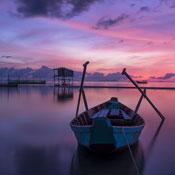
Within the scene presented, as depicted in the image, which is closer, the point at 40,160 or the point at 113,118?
the point at 40,160

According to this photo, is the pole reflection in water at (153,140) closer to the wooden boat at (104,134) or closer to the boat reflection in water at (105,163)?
the boat reflection in water at (105,163)

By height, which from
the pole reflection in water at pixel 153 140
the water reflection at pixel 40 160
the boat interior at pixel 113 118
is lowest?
the pole reflection in water at pixel 153 140

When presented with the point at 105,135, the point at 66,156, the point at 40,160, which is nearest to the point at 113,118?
the point at 66,156

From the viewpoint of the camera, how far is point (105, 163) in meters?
10.6

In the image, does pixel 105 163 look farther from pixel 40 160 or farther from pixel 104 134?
pixel 40 160

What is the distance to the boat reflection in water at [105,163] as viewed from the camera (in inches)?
390

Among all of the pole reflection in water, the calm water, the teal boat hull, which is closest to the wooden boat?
the teal boat hull

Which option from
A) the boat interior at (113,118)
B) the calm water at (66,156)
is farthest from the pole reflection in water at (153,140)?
the boat interior at (113,118)

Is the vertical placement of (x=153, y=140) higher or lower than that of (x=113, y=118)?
lower

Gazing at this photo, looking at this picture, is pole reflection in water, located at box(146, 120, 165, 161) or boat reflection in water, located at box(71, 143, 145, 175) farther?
pole reflection in water, located at box(146, 120, 165, 161)

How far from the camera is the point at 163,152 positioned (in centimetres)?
1268

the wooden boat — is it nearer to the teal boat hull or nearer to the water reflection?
the teal boat hull

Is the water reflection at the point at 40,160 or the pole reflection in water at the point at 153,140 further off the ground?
the water reflection at the point at 40,160

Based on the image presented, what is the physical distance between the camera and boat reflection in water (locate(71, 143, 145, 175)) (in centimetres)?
991
